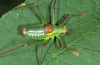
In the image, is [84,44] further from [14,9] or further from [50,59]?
[14,9]

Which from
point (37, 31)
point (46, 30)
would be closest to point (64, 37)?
point (46, 30)

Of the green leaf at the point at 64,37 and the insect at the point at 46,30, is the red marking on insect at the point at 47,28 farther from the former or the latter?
the green leaf at the point at 64,37

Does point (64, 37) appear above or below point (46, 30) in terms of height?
below

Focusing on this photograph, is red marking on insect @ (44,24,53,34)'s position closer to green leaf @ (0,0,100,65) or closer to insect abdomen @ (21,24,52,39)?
insect abdomen @ (21,24,52,39)

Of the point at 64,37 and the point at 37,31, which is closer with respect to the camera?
the point at 64,37

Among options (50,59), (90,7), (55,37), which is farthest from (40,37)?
(90,7)

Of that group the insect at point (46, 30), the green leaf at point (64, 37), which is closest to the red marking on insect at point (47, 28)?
the insect at point (46, 30)

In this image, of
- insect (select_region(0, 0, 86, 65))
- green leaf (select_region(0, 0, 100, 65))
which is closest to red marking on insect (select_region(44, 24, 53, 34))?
insect (select_region(0, 0, 86, 65))

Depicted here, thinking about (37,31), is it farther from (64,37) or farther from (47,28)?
(64,37)
